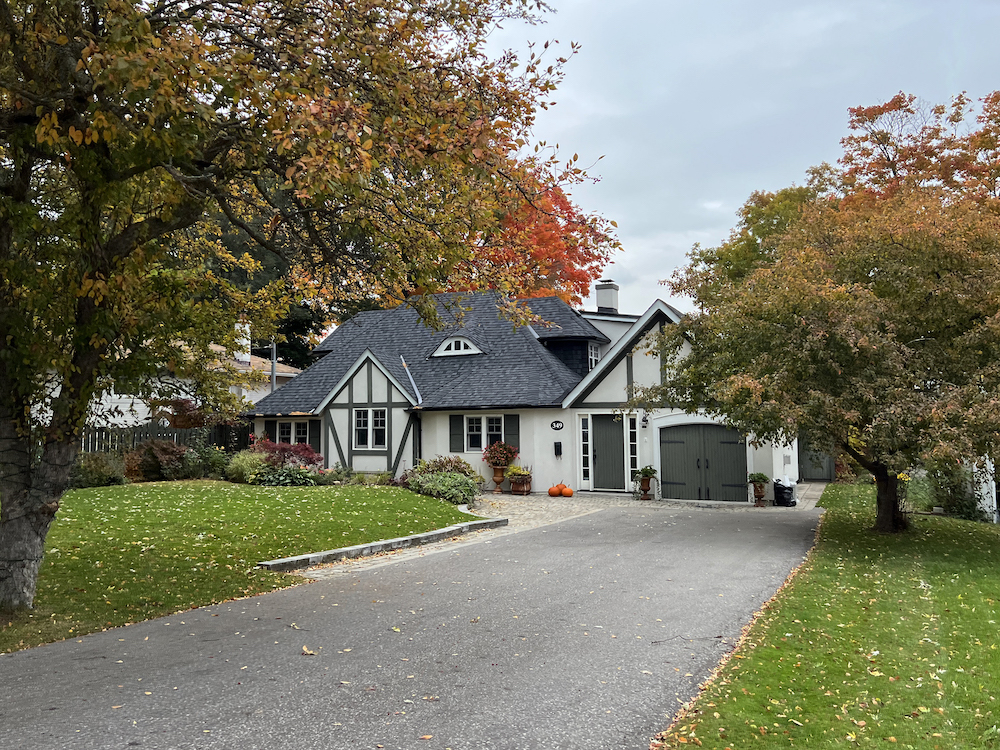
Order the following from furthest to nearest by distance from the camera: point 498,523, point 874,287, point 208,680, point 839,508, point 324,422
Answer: point 324,422, point 839,508, point 498,523, point 874,287, point 208,680

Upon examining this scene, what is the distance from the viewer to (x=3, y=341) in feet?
24.9

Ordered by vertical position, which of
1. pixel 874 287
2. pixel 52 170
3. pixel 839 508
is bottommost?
pixel 839 508

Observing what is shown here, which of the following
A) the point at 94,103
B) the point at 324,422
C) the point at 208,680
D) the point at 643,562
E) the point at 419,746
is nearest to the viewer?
the point at 419,746

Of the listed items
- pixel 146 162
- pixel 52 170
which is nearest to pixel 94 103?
pixel 146 162

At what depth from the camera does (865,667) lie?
247 inches

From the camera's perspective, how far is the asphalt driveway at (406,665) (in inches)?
194

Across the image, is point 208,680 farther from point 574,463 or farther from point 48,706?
point 574,463

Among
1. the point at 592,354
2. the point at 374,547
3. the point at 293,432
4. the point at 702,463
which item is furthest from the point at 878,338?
the point at 293,432

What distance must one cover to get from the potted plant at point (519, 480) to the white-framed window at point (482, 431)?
131 cm

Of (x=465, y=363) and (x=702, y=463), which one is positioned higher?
(x=465, y=363)

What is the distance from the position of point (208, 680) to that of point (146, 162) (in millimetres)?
4715

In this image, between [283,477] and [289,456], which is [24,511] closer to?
[283,477]

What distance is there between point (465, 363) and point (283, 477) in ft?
25.0

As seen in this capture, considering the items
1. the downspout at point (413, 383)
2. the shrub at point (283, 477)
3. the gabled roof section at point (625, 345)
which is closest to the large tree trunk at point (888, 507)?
the gabled roof section at point (625, 345)
